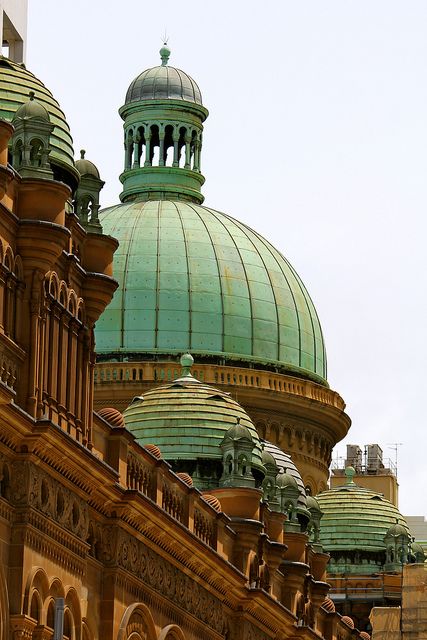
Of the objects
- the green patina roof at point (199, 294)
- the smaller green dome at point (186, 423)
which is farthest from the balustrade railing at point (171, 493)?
the green patina roof at point (199, 294)

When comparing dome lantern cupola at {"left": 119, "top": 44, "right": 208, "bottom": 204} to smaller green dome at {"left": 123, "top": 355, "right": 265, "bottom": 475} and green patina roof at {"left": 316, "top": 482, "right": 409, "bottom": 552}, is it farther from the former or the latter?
smaller green dome at {"left": 123, "top": 355, "right": 265, "bottom": 475}

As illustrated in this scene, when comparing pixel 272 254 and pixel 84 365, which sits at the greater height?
pixel 272 254

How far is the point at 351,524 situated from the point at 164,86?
18607 millimetres

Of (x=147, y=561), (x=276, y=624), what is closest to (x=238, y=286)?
(x=276, y=624)

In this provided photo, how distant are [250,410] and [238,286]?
15.4 feet

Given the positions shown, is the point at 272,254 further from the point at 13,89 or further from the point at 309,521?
the point at 13,89

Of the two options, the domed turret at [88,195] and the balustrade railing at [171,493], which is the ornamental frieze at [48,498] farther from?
the domed turret at [88,195]

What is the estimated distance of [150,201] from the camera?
8850 centimetres

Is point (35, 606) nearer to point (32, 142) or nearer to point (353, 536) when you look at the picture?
point (32, 142)

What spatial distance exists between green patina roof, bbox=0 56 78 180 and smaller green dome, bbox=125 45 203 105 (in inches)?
1521

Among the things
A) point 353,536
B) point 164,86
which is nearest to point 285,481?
point 353,536

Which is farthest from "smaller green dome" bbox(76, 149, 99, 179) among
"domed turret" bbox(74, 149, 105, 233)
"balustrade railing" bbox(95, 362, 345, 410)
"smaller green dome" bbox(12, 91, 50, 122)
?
"balustrade railing" bbox(95, 362, 345, 410)

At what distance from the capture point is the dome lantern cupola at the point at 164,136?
89875 millimetres

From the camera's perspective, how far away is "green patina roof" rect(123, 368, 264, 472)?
65562 mm
